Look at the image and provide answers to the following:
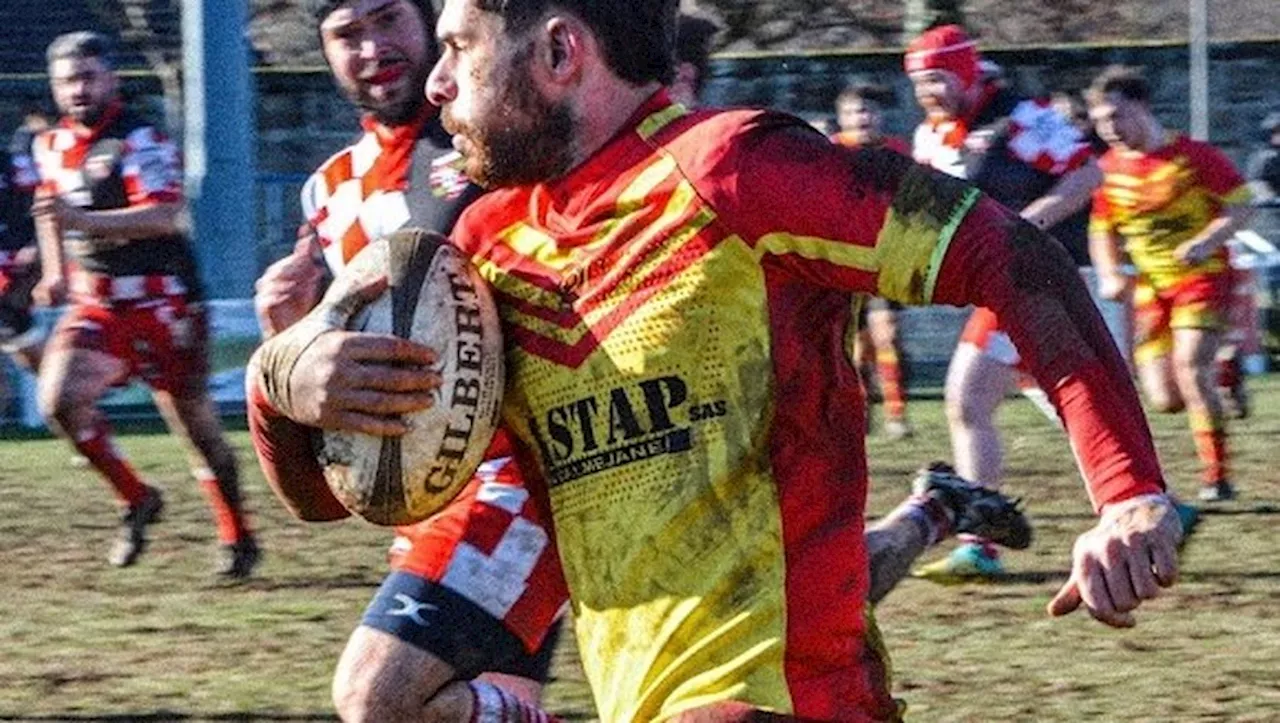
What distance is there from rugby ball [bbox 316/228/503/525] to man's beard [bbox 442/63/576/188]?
0.16 metres

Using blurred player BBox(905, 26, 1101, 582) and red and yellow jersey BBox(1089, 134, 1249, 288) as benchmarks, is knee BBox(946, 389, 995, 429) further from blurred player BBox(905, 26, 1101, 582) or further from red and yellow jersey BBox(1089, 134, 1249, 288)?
red and yellow jersey BBox(1089, 134, 1249, 288)

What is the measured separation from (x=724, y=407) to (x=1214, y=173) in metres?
9.56

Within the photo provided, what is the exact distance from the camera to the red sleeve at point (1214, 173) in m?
13.0

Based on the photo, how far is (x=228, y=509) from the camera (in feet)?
33.6

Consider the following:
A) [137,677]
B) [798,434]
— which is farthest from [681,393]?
[137,677]

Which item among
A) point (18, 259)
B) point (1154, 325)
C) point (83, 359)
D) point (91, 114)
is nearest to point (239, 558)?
point (83, 359)

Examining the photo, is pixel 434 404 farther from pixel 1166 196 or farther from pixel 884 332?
pixel 884 332

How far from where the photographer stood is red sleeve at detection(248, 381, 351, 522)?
13.6 feet

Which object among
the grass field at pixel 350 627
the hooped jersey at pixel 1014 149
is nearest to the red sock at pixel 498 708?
the grass field at pixel 350 627

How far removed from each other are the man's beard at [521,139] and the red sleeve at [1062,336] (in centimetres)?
69

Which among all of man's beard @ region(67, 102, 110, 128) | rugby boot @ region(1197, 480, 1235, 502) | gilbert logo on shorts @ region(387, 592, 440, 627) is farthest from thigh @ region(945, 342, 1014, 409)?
gilbert logo on shorts @ region(387, 592, 440, 627)

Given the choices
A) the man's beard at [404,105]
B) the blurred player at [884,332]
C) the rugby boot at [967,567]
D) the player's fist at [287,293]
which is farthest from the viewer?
the blurred player at [884,332]

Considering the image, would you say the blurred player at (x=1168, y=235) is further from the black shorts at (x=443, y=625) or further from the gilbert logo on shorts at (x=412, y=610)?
the gilbert logo on shorts at (x=412, y=610)

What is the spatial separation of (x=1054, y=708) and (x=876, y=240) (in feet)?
12.8
